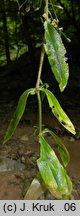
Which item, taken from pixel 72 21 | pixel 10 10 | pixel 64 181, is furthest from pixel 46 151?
pixel 72 21

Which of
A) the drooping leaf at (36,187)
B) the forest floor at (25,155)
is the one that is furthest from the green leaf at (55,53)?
the forest floor at (25,155)

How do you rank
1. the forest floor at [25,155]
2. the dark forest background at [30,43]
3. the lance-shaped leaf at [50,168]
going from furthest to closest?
the dark forest background at [30,43]
the forest floor at [25,155]
the lance-shaped leaf at [50,168]

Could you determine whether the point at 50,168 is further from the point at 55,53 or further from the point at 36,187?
the point at 55,53

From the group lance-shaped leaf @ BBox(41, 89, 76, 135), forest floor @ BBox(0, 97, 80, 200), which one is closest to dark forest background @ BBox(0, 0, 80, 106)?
forest floor @ BBox(0, 97, 80, 200)

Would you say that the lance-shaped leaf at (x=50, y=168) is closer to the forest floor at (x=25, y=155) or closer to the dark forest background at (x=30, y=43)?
the forest floor at (x=25, y=155)

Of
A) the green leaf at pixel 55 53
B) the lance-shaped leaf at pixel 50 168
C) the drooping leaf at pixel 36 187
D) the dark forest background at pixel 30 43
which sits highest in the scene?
the green leaf at pixel 55 53

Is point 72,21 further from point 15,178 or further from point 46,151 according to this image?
point 46,151

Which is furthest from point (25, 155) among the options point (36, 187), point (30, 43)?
point (36, 187)
